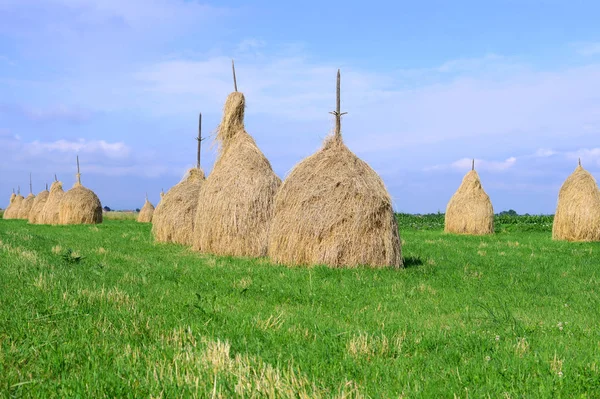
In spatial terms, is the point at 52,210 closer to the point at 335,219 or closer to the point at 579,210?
the point at 335,219

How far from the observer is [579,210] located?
25531 mm

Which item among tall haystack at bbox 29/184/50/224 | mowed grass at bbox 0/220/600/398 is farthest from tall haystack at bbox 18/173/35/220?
mowed grass at bbox 0/220/600/398

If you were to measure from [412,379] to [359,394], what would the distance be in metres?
0.77

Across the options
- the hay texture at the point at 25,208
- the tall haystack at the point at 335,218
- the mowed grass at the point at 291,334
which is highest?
the hay texture at the point at 25,208

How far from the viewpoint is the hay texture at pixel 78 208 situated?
126 feet

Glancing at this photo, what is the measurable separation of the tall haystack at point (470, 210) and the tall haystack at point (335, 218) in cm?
1899

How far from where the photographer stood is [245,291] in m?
9.54

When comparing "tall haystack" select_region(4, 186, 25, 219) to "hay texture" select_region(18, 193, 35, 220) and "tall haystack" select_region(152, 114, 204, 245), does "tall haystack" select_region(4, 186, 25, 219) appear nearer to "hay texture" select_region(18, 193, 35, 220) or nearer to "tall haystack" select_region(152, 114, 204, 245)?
"hay texture" select_region(18, 193, 35, 220)

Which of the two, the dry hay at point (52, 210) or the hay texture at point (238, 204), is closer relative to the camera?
the hay texture at point (238, 204)

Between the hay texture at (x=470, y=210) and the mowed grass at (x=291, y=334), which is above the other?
the hay texture at (x=470, y=210)

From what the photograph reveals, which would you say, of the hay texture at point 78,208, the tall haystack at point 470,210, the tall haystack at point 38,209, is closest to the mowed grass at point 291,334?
the tall haystack at point 470,210

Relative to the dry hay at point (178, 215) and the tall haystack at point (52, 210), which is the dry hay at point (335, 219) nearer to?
the dry hay at point (178, 215)

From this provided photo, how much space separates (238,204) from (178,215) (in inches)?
222

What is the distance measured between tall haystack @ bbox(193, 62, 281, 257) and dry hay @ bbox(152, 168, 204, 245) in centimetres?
351
